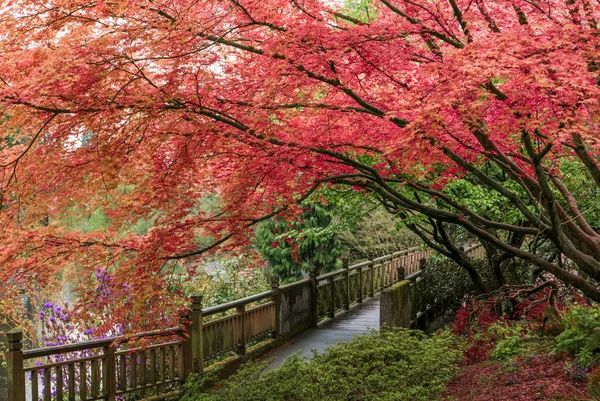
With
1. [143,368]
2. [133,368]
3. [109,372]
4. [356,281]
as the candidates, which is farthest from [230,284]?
[109,372]

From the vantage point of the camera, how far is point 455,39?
6348 mm

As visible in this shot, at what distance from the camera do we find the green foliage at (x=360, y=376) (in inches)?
301

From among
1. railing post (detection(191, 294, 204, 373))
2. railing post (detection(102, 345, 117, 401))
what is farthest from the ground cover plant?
railing post (detection(102, 345, 117, 401))

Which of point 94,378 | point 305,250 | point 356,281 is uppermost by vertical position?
point 305,250

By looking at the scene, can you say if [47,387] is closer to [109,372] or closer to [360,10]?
[109,372]

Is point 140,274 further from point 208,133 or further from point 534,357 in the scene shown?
point 534,357

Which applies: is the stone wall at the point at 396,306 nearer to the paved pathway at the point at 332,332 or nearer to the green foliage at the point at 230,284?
the paved pathway at the point at 332,332

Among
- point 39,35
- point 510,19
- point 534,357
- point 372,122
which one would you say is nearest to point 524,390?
point 534,357

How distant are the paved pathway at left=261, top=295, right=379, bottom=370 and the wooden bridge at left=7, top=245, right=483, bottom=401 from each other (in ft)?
0.07

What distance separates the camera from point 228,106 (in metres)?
6.17

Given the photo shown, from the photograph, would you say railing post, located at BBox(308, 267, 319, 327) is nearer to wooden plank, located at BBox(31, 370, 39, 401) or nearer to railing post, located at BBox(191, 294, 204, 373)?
railing post, located at BBox(191, 294, 204, 373)

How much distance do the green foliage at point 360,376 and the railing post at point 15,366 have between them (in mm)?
2078

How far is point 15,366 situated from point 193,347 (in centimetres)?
290

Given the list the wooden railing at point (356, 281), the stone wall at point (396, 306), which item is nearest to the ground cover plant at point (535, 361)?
the stone wall at point (396, 306)
